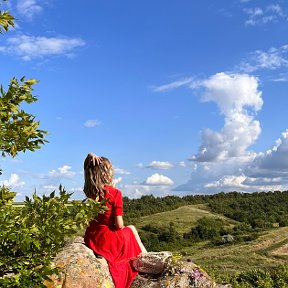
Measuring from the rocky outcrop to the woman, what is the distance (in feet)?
0.68

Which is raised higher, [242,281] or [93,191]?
[93,191]

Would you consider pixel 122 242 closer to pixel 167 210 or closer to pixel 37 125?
pixel 37 125

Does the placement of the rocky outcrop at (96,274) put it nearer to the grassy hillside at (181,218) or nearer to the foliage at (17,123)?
the foliage at (17,123)

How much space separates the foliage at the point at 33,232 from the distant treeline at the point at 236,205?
45.5m

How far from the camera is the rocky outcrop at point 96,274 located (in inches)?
362

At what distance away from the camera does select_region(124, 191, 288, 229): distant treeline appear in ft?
180

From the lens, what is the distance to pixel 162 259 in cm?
1030

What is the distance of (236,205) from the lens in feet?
203

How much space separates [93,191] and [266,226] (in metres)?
44.4

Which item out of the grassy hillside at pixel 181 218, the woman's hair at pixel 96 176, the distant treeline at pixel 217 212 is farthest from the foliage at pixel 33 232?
the grassy hillside at pixel 181 218

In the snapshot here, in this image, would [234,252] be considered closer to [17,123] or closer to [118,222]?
[118,222]

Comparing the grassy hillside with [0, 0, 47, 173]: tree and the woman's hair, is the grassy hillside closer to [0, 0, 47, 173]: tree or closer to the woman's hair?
the woman's hair

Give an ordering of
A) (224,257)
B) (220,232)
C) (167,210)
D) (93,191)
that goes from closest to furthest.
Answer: (93,191) < (224,257) < (220,232) < (167,210)

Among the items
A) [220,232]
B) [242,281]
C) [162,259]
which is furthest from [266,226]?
[162,259]
